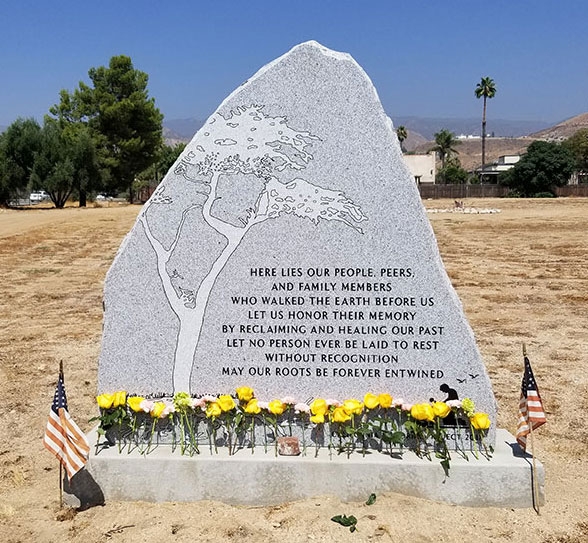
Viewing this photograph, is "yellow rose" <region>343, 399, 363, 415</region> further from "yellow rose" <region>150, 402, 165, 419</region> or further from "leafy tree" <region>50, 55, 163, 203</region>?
"leafy tree" <region>50, 55, 163, 203</region>

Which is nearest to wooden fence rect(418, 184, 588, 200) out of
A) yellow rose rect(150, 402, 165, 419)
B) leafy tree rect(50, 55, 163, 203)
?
leafy tree rect(50, 55, 163, 203)

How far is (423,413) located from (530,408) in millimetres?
653

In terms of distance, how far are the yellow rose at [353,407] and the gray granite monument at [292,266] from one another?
0.65 feet

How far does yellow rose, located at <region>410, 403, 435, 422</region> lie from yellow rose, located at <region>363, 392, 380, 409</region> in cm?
23

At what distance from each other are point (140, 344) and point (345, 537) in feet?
5.95

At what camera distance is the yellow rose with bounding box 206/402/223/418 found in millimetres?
4074

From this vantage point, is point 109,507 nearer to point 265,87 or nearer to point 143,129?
point 265,87

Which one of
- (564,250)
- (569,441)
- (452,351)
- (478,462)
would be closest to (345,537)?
(478,462)

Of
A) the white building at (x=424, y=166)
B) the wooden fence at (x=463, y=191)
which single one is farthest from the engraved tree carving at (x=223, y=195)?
the white building at (x=424, y=166)

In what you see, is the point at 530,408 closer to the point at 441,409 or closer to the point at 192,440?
the point at 441,409

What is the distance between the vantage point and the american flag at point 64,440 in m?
3.88

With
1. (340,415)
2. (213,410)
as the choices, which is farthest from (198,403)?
(340,415)

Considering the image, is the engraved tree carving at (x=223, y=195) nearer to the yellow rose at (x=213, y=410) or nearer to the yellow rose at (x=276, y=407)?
the yellow rose at (x=213, y=410)

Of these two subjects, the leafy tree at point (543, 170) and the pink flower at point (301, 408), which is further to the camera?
the leafy tree at point (543, 170)
